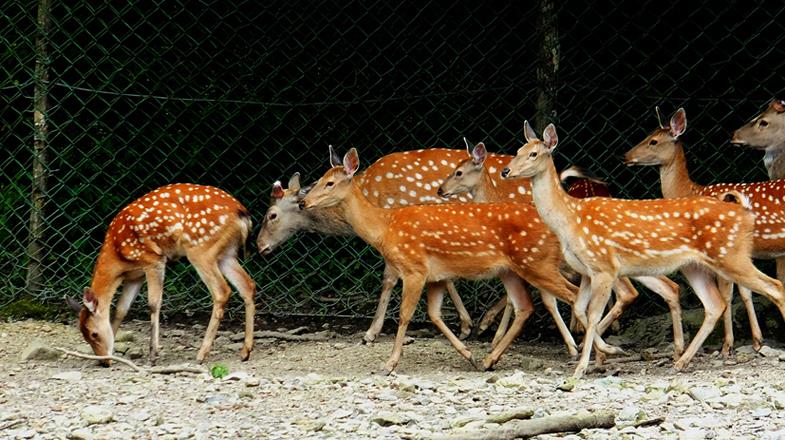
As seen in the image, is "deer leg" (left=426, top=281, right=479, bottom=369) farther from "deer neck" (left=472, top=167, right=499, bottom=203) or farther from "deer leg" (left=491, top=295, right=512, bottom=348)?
"deer neck" (left=472, top=167, right=499, bottom=203)

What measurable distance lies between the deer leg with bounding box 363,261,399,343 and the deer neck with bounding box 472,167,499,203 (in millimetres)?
680

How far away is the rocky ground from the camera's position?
212 inches

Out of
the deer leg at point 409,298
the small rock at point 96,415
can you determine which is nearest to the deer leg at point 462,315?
the deer leg at point 409,298

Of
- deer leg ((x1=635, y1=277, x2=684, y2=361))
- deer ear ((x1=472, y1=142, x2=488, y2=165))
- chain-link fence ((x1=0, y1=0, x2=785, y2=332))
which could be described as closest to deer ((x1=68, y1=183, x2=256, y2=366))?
chain-link fence ((x1=0, y1=0, x2=785, y2=332))

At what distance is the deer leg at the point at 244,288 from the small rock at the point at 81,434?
250 centimetres

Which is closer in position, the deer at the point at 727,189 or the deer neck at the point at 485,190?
the deer at the point at 727,189

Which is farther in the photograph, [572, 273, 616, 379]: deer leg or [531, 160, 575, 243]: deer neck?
[531, 160, 575, 243]: deer neck

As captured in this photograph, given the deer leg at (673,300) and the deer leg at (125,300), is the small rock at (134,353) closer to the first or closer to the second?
the deer leg at (125,300)

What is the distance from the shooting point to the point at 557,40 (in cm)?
842

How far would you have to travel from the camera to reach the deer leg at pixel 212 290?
782cm

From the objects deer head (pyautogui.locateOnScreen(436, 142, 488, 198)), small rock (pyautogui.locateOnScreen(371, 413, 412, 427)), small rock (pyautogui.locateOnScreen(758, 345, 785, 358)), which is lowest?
small rock (pyautogui.locateOnScreen(758, 345, 785, 358))

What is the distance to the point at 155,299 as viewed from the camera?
782cm

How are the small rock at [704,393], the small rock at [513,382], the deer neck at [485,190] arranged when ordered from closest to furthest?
the small rock at [704,393] < the small rock at [513,382] < the deer neck at [485,190]

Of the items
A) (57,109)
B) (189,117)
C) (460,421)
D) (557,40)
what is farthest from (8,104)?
(460,421)
